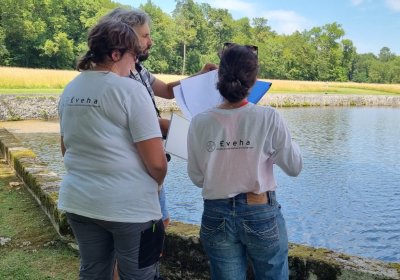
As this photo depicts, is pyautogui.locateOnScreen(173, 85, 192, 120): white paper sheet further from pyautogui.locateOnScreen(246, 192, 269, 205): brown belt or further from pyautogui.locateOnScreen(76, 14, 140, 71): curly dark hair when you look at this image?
pyautogui.locateOnScreen(246, 192, 269, 205): brown belt

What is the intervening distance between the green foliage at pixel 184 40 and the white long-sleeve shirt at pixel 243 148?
4316 centimetres

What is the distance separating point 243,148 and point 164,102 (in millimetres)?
20903

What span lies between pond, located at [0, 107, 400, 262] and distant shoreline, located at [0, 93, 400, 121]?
375 centimetres

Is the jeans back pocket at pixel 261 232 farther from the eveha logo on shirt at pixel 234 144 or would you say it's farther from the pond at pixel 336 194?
the pond at pixel 336 194

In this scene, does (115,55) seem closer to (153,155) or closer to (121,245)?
(153,155)

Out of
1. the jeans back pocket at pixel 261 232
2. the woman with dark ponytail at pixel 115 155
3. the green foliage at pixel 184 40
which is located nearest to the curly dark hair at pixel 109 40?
the woman with dark ponytail at pixel 115 155

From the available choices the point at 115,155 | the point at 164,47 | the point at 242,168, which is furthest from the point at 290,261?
the point at 164,47

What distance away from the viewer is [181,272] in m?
2.66

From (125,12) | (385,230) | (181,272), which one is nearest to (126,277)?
→ (181,272)

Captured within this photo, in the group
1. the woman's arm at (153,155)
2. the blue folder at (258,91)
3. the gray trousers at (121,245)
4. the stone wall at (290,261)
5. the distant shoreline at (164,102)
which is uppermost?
the blue folder at (258,91)

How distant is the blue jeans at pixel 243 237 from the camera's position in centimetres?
173

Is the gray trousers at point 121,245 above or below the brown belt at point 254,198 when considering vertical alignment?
below

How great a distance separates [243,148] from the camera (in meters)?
1.72

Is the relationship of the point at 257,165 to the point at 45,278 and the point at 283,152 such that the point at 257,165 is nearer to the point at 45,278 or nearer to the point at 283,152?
the point at 283,152
